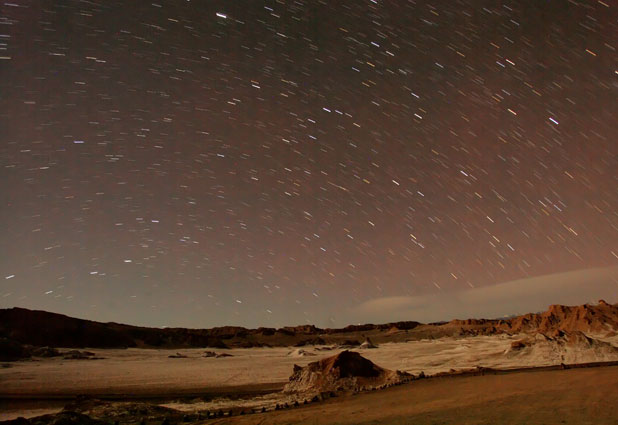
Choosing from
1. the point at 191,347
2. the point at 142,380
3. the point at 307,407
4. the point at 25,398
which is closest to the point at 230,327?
the point at 191,347

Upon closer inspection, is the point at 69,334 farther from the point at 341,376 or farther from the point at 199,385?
the point at 341,376

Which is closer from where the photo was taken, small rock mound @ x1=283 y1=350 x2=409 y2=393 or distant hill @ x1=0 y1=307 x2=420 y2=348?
small rock mound @ x1=283 y1=350 x2=409 y2=393

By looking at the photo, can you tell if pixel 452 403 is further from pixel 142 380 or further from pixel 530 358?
pixel 142 380

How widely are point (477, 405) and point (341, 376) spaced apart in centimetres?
956

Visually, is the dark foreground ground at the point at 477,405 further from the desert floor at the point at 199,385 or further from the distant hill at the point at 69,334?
the distant hill at the point at 69,334

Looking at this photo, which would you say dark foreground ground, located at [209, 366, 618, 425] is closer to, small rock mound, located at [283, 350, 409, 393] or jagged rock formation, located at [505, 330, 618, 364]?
small rock mound, located at [283, 350, 409, 393]

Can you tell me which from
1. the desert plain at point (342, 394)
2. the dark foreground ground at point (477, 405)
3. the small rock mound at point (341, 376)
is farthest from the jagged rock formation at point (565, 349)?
the small rock mound at point (341, 376)

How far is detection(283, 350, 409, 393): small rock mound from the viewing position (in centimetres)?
2386

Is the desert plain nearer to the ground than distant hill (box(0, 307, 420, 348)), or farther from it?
farther from it

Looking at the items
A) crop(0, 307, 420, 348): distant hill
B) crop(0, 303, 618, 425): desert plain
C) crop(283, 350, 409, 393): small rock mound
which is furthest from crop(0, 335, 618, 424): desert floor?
crop(0, 307, 420, 348): distant hill

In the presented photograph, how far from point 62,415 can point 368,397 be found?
13061 millimetres

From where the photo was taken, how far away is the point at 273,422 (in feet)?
49.9

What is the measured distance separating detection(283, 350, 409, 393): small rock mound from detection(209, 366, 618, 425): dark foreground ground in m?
1.81

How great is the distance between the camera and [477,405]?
1630 centimetres
